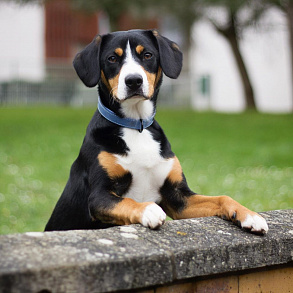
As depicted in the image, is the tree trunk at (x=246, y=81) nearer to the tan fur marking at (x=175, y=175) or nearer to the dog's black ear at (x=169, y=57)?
the dog's black ear at (x=169, y=57)

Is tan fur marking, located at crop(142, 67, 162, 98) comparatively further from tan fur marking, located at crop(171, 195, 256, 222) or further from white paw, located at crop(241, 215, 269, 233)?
white paw, located at crop(241, 215, 269, 233)

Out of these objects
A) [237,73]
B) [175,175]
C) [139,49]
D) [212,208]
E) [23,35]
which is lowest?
[237,73]

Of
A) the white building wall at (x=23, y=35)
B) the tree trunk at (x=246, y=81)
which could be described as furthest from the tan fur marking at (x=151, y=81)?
the white building wall at (x=23, y=35)

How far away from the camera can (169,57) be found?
3.58 metres

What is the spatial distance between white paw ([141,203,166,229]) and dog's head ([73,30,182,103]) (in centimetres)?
88

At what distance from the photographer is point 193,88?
26922mm

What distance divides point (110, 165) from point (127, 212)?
385 mm

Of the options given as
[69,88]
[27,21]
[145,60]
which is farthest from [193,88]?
[145,60]

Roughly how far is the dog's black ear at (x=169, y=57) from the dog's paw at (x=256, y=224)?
112 centimetres

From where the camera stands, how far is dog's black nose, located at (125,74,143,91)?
131 inches

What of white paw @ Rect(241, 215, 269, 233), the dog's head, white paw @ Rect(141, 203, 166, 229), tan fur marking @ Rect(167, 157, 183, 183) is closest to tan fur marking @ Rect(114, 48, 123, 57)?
the dog's head

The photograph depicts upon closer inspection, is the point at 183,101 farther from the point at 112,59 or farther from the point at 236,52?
the point at 112,59

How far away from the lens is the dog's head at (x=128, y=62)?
3377 millimetres

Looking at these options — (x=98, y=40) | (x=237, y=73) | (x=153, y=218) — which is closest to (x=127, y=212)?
(x=153, y=218)
